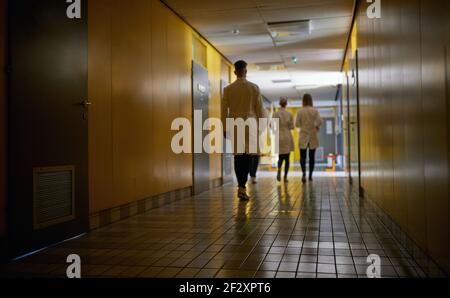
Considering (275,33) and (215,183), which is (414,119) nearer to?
(275,33)

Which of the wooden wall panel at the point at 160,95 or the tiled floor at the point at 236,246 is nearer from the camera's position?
the tiled floor at the point at 236,246

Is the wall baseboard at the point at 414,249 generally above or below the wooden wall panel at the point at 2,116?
below

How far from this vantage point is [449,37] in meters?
1.58

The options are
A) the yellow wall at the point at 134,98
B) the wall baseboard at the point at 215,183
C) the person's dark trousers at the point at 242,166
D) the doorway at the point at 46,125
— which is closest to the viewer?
the doorway at the point at 46,125

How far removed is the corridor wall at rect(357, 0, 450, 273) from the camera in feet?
5.60

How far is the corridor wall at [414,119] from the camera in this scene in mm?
1708

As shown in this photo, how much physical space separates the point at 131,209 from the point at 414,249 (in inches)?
107

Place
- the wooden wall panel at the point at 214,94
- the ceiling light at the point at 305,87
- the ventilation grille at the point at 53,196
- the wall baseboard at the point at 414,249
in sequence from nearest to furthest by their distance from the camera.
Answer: the wall baseboard at the point at 414,249
the ventilation grille at the point at 53,196
the wooden wall panel at the point at 214,94
the ceiling light at the point at 305,87

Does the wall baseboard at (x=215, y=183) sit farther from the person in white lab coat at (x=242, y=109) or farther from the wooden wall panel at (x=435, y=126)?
the wooden wall panel at (x=435, y=126)

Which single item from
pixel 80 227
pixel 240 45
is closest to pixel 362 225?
pixel 80 227

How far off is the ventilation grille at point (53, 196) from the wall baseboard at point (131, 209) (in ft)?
1.39

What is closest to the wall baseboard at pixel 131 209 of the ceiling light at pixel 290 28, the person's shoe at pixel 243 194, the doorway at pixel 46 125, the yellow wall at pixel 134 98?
the yellow wall at pixel 134 98
